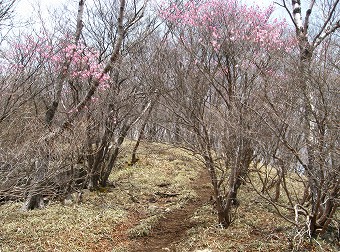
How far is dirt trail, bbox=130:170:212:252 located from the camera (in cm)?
689

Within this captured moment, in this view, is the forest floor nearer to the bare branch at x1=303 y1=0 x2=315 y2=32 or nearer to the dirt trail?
the dirt trail

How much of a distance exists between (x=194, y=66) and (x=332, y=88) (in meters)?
3.41

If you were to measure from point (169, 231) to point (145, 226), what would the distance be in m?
0.57

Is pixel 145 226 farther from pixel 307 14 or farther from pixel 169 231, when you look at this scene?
pixel 307 14

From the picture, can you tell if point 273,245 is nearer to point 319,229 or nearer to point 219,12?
point 319,229

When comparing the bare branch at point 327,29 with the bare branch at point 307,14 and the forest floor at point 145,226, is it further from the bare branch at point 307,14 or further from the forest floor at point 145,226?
the forest floor at point 145,226

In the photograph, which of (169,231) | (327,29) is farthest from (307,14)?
(169,231)

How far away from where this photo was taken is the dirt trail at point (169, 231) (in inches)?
271

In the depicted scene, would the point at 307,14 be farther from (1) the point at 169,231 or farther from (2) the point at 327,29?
(1) the point at 169,231

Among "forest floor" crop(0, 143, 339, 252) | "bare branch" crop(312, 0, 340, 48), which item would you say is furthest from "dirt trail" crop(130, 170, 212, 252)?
"bare branch" crop(312, 0, 340, 48)

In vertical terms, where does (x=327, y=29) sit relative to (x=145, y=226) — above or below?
above

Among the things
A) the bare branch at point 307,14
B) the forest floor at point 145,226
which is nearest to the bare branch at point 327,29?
the bare branch at point 307,14

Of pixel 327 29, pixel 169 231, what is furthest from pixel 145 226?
pixel 327 29

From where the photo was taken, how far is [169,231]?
7773 millimetres
